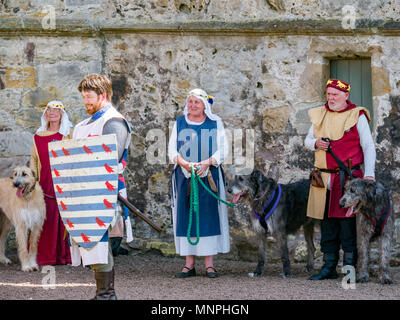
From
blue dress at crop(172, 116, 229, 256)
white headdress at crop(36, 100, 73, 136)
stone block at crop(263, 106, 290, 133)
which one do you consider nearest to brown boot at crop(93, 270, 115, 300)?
blue dress at crop(172, 116, 229, 256)

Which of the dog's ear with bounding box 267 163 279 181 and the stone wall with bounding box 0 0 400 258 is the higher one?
the stone wall with bounding box 0 0 400 258

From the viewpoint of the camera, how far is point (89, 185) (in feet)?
15.4

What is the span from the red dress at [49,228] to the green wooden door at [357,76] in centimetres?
317

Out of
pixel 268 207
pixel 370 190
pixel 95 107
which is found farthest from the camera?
pixel 268 207

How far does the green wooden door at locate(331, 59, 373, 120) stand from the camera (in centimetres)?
770

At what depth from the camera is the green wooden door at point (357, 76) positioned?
7699 mm

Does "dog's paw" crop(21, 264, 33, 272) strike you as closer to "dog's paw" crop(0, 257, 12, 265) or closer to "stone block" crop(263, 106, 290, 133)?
"dog's paw" crop(0, 257, 12, 265)

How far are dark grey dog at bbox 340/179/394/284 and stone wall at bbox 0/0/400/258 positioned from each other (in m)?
1.23

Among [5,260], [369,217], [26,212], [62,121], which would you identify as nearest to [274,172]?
[369,217]

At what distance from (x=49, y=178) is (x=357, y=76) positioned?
3.59 m

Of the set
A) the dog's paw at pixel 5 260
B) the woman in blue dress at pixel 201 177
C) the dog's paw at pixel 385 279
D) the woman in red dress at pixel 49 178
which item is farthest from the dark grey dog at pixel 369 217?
the dog's paw at pixel 5 260

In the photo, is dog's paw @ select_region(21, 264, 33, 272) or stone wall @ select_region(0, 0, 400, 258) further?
stone wall @ select_region(0, 0, 400, 258)

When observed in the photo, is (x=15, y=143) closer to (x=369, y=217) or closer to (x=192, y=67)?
(x=192, y=67)

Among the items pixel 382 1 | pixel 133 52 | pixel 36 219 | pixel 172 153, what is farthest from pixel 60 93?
pixel 382 1
